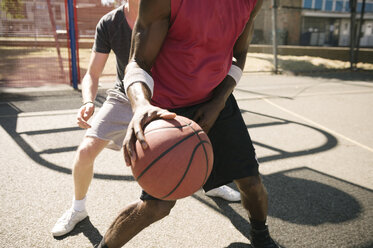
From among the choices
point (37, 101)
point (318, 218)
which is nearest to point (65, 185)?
point (318, 218)

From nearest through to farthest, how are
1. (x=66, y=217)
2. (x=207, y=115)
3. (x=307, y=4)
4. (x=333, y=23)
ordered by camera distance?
1. (x=207, y=115)
2. (x=66, y=217)
3. (x=307, y=4)
4. (x=333, y=23)

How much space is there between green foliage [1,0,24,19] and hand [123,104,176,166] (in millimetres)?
7933

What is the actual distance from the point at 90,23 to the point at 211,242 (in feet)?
26.2

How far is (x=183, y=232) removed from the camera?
8.69 feet

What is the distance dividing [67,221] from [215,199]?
1.36 metres

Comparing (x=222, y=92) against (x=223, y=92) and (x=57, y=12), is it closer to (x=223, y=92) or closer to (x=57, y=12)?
(x=223, y=92)

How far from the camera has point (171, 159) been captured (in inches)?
61.0

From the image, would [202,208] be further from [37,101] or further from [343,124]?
[37,101]

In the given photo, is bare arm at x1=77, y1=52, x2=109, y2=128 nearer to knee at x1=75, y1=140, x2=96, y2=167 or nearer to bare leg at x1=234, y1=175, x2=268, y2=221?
knee at x1=75, y1=140, x2=96, y2=167

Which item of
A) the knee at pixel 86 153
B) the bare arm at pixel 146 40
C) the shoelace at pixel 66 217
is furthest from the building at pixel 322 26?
the bare arm at pixel 146 40

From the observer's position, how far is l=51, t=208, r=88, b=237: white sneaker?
100 inches

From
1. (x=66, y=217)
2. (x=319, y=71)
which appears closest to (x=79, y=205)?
(x=66, y=217)

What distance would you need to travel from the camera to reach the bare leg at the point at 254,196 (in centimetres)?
223

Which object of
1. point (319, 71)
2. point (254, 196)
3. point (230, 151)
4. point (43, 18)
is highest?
point (43, 18)
